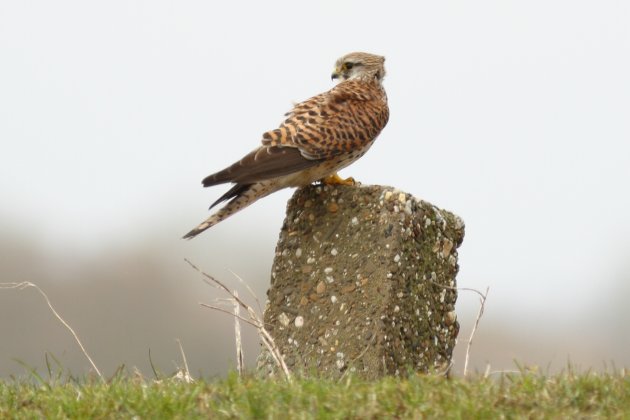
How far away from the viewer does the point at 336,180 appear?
796 centimetres

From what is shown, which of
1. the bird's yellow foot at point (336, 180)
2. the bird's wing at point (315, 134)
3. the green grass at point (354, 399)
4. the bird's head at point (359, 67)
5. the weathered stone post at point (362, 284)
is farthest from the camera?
the bird's head at point (359, 67)

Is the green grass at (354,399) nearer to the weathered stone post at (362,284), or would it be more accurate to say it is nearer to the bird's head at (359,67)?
the weathered stone post at (362,284)

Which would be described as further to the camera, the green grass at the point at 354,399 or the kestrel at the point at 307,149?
the kestrel at the point at 307,149

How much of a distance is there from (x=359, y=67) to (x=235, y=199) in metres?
1.76

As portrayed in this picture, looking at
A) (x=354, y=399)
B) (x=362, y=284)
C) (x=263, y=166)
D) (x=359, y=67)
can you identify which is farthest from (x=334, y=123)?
(x=354, y=399)

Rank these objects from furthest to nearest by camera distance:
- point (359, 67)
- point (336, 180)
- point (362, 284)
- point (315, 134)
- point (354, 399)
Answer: point (359, 67)
point (336, 180)
point (315, 134)
point (362, 284)
point (354, 399)

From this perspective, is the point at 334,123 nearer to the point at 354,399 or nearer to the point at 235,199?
the point at 235,199

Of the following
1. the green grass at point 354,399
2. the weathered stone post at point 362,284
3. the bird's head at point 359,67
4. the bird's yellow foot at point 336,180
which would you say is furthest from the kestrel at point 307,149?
the green grass at point 354,399

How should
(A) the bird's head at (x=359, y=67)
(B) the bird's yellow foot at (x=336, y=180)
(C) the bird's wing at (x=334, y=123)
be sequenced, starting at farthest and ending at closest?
(A) the bird's head at (x=359, y=67) < (B) the bird's yellow foot at (x=336, y=180) < (C) the bird's wing at (x=334, y=123)

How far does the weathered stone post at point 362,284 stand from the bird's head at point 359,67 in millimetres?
1304

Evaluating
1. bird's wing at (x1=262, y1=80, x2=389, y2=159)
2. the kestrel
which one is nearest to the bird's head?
bird's wing at (x1=262, y1=80, x2=389, y2=159)

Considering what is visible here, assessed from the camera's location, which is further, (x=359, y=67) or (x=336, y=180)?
(x=359, y=67)

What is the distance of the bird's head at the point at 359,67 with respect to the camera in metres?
8.81

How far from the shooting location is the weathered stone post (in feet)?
24.5
